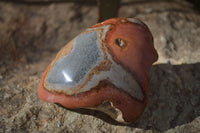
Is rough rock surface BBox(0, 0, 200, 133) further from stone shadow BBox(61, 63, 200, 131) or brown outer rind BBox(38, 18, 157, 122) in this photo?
brown outer rind BBox(38, 18, 157, 122)

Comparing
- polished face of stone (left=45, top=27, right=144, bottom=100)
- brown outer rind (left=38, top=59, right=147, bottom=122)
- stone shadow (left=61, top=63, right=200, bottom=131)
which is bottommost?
stone shadow (left=61, top=63, right=200, bottom=131)

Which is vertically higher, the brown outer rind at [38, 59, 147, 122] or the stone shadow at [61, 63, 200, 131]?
the brown outer rind at [38, 59, 147, 122]

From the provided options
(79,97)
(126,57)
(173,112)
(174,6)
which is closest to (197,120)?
(173,112)

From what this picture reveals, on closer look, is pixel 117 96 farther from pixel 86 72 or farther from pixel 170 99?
pixel 170 99

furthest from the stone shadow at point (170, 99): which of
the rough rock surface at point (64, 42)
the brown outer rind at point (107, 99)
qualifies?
the brown outer rind at point (107, 99)

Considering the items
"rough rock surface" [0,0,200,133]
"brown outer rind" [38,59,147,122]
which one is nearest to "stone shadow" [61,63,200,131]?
"rough rock surface" [0,0,200,133]

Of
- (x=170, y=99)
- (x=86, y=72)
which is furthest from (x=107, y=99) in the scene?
(x=170, y=99)

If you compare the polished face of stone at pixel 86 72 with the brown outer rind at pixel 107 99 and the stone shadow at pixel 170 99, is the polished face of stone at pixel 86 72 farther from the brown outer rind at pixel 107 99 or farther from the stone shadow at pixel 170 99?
the stone shadow at pixel 170 99

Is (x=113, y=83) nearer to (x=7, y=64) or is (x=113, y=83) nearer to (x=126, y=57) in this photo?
(x=126, y=57)
